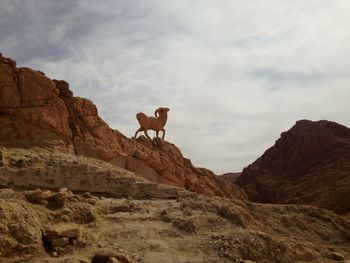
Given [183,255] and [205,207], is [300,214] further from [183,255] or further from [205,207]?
[183,255]

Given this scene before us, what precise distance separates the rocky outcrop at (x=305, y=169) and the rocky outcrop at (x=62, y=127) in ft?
42.8

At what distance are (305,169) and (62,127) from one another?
2910 cm

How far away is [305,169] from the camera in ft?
141

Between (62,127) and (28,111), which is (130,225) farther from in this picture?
(62,127)

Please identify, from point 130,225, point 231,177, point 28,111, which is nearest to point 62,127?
point 28,111

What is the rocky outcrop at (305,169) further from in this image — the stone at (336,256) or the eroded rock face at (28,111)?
the eroded rock face at (28,111)

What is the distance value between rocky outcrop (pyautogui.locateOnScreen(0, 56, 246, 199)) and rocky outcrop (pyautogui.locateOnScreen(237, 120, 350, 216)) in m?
13.1

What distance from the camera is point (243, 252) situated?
1002 cm

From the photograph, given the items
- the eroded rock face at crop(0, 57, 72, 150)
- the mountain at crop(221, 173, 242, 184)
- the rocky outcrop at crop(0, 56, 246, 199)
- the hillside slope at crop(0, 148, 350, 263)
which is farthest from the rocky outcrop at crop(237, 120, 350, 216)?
the eroded rock face at crop(0, 57, 72, 150)

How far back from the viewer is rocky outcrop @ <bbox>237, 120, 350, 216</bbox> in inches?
1342

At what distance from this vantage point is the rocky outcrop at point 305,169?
3409 cm

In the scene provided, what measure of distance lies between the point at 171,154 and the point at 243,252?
18207 millimetres

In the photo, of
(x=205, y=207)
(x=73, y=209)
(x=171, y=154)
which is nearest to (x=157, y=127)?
(x=171, y=154)

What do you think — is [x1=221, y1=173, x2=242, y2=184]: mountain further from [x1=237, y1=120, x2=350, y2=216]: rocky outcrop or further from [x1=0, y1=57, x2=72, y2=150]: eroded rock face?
[x1=0, y1=57, x2=72, y2=150]: eroded rock face
